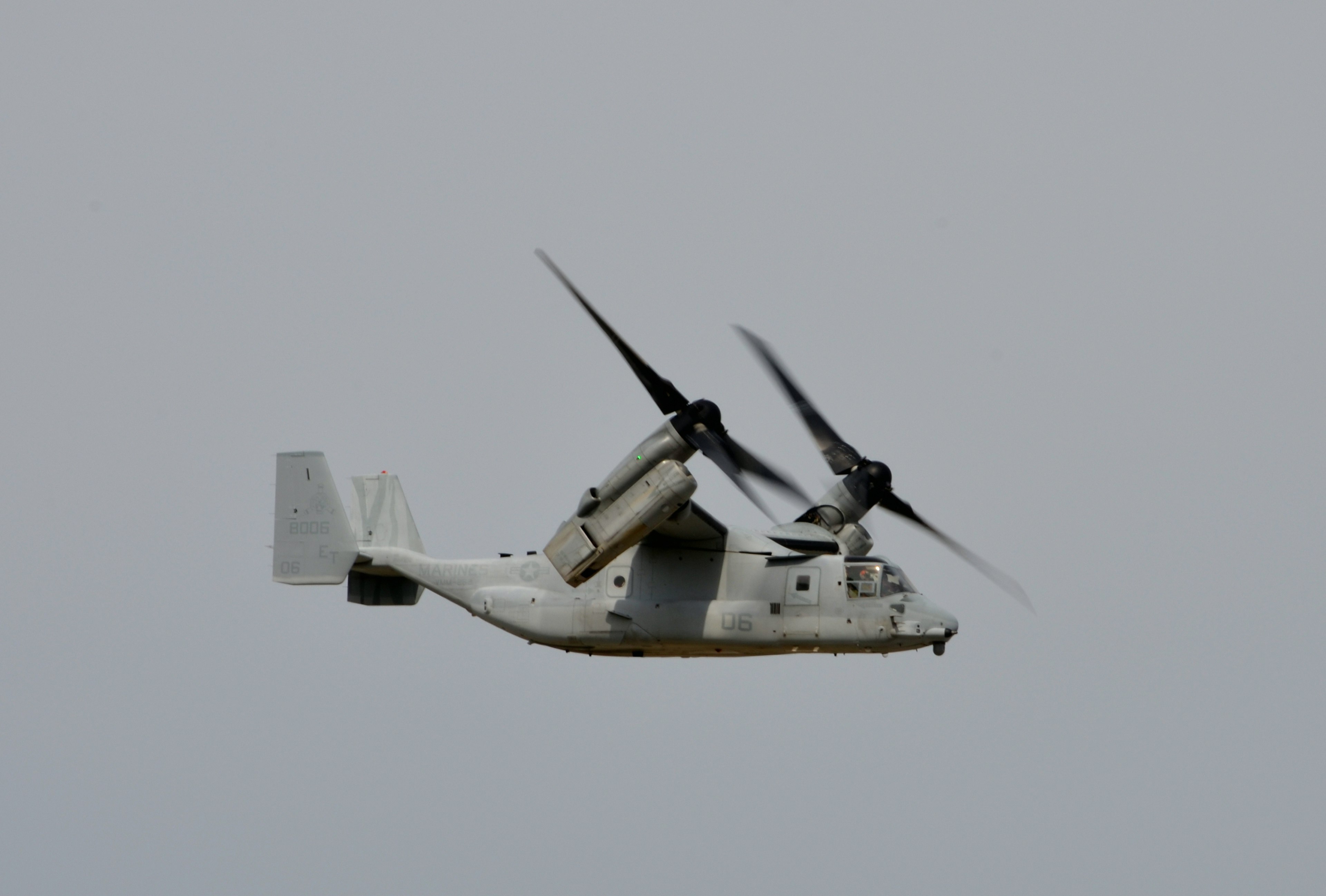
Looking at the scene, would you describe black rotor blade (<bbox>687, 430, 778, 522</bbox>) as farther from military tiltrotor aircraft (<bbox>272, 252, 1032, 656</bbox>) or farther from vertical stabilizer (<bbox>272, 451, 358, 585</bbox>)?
vertical stabilizer (<bbox>272, 451, 358, 585</bbox>)

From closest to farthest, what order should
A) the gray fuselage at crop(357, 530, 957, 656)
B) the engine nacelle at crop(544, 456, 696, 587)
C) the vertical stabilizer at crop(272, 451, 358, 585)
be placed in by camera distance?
the engine nacelle at crop(544, 456, 696, 587) < the gray fuselage at crop(357, 530, 957, 656) < the vertical stabilizer at crop(272, 451, 358, 585)

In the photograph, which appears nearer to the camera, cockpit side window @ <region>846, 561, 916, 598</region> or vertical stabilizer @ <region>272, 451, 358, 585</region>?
cockpit side window @ <region>846, 561, 916, 598</region>

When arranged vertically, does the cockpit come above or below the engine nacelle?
below

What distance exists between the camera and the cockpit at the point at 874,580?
31734 millimetres

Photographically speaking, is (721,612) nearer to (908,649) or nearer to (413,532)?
(908,649)

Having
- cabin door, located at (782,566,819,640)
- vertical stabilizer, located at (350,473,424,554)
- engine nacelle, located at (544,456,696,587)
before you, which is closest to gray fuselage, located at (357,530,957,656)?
cabin door, located at (782,566,819,640)

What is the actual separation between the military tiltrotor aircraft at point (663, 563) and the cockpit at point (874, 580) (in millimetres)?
25

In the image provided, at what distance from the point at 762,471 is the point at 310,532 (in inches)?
379

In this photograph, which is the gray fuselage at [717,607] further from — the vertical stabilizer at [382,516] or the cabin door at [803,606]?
the vertical stabilizer at [382,516]

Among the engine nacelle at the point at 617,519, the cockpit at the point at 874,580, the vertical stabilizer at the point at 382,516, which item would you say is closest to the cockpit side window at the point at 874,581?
the cockpit at the point at 874,580

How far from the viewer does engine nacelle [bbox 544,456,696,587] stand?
29500 mm

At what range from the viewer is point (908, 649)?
1255 inches

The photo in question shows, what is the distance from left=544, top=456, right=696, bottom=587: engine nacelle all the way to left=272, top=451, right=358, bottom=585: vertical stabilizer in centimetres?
605

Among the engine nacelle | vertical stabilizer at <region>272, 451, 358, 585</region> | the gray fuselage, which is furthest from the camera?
vertical stabilizer at <region>272, 451, 358, 585</region>
